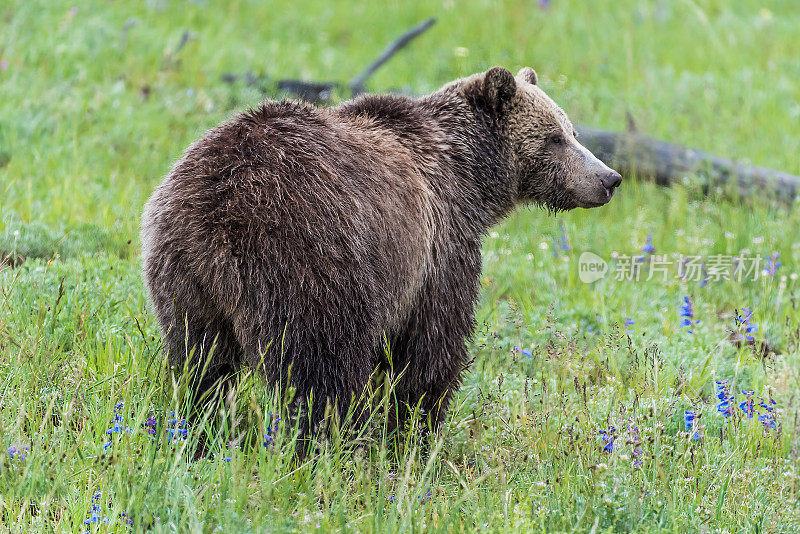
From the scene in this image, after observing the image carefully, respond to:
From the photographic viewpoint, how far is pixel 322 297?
11.1 ft

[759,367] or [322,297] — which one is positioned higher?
[322,297]

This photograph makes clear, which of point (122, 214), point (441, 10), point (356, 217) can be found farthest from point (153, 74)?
point (356, 217)

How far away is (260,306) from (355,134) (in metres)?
1.05

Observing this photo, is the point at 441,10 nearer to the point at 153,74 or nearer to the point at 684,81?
the point at 684,81

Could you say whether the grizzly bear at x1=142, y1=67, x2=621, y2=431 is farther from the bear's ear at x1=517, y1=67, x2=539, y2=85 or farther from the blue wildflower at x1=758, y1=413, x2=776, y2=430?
the blue wildflower at x1=758, y1=413, x2=776, y2=430

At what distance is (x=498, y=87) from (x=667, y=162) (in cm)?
406

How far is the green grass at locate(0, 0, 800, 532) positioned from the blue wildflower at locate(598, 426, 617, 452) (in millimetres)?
93

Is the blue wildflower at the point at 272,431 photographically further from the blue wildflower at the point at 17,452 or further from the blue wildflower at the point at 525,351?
the blue wildflower at the point at 525,351

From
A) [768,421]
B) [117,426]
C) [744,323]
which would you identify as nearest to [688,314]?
[744,323]

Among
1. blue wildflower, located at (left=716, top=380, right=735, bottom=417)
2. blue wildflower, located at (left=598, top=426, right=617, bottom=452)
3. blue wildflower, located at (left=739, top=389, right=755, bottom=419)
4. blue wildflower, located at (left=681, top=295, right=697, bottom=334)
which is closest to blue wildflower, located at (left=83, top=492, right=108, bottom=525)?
blue wildflower, located at (left=598, top=426, right=617, bottom=452)

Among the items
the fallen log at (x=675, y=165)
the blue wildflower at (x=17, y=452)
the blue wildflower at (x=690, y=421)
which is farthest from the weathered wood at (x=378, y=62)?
the blue wildflower at (x=17, y=452)

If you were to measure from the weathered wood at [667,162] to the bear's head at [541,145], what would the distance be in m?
3.35

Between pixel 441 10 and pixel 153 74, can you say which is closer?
pixel 153 74

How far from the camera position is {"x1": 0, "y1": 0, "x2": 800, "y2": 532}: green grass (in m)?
3.22
